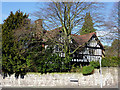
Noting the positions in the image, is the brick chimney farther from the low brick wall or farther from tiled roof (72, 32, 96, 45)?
the low brick wall

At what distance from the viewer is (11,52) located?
827 inches

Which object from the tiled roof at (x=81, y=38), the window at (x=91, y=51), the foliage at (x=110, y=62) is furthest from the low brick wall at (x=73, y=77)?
the window at (x=91, y=51)

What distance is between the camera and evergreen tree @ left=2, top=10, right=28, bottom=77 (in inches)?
817

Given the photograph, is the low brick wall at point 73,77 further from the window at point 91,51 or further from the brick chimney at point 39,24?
the window at point 91,51

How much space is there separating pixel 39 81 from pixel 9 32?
672 cm

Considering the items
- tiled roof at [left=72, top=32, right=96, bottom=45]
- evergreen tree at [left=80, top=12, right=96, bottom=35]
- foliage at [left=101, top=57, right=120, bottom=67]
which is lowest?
foliage at [left=101, top=57, right=120, bottom=67]

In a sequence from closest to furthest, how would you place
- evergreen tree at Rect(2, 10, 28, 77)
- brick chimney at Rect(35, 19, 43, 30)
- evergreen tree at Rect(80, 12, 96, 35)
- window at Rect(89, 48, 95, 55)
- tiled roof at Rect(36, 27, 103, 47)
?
evergreen tree at Rect(80, 12, 96, 35) → evergreen tree at Rect(2, 10, 28, 77) → brick chimney at Rect(35, 19, 43, 30) → tiled roof at Rect(36, 27, 103, 47) → window at Rect(89, 48, 95, 55)

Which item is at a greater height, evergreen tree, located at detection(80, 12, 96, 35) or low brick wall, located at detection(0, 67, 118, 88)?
evergreen tree, located at detection(80, 12, 96, 35)

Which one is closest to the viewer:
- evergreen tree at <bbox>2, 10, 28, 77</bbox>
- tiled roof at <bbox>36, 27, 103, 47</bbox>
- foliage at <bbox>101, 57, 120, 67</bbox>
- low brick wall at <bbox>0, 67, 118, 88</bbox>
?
foliage at <bbox>101, 57, 120, 67</bbox>

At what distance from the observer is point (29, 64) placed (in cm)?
2059

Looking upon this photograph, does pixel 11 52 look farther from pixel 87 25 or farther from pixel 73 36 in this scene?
pixel 87 25

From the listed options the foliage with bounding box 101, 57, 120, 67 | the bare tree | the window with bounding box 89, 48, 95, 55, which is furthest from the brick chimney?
the window with bounding box 89, 48, 95, 55

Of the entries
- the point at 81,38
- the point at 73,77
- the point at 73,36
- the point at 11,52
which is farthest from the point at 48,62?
the point at 81,38

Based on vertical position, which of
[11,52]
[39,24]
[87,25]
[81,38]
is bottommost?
[11,52]
